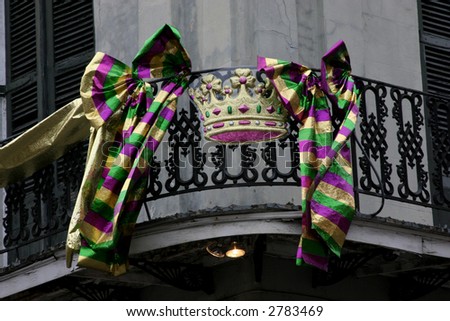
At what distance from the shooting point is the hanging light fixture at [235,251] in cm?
1498

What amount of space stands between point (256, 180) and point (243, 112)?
0.51m

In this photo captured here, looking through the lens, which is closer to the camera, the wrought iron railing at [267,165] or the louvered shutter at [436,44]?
the wrought iron railing at [267,165]

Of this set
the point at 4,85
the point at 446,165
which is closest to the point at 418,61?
the point at 446,165

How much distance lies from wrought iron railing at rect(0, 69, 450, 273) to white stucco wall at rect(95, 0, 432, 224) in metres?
0.20

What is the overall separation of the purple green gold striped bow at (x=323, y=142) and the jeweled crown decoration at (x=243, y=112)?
134 millimetres

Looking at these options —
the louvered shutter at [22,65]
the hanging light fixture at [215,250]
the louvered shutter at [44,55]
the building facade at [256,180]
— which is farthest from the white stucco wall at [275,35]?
the louvered shutter at [22,65]

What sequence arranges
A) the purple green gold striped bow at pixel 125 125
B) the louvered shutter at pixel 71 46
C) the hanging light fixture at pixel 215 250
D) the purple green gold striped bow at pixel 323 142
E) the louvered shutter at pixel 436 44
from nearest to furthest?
the purple green gold striped bow at pixel 323 142, the purple green gold striped bow at pixel 125 125, the hanging light fixture at pixel 215 250, the louvered shutter at pixel 436 44, the louvered shutter at pixel 71 46

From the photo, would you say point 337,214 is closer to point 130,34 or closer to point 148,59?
point 148,59

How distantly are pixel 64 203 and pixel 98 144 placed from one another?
2.87 ft

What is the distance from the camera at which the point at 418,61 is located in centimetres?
1680

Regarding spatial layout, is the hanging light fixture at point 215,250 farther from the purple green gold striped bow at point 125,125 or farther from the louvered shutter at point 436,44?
the louvered shutter at point 436,44

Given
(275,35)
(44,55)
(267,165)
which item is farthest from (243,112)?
(44,55)

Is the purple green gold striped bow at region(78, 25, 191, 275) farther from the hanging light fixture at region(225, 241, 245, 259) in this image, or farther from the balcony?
the hanging light fixture at region(225, 241, 245, 259)

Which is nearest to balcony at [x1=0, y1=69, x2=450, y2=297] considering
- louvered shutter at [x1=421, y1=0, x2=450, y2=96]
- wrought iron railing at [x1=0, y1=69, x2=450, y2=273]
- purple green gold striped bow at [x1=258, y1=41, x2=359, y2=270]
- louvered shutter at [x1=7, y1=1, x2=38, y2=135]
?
wrought iron railing at [x1=0, y1=69, x2=450, y2=273]
